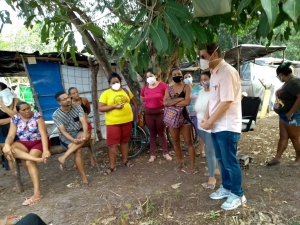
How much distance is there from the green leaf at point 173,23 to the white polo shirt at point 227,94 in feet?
3.43

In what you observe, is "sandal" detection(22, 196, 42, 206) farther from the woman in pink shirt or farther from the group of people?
the woman in pink shirt

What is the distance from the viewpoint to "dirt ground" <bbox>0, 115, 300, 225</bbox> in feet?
9.35

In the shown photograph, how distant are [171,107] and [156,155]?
145 cm

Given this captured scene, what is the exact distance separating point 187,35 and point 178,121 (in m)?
2.18

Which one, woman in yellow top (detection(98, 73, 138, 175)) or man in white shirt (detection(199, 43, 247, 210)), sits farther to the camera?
woman in yellow top (detection(98, 73, 138, 175))

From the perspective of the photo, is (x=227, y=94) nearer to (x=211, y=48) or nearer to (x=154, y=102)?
(x=211, y=48)

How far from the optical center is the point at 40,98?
21.1 ft

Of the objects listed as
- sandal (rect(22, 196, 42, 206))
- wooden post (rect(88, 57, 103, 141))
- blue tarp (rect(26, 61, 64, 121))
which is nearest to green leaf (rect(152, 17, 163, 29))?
sandal (rect(22, 196, 42, 206))

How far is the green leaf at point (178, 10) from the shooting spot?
1.72m

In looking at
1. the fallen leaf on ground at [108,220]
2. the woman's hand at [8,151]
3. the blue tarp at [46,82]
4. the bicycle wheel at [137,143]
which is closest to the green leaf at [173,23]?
the fallen leaf on ground at [108,220]

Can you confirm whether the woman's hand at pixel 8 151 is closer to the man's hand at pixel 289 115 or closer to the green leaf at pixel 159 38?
the green leaf at pixel 159 38

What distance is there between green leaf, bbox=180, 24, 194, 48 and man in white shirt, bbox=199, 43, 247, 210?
905 millimetres

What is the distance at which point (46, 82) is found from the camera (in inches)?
254

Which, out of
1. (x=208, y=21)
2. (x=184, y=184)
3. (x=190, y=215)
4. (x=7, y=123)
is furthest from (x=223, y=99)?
(x=7, y=123)
